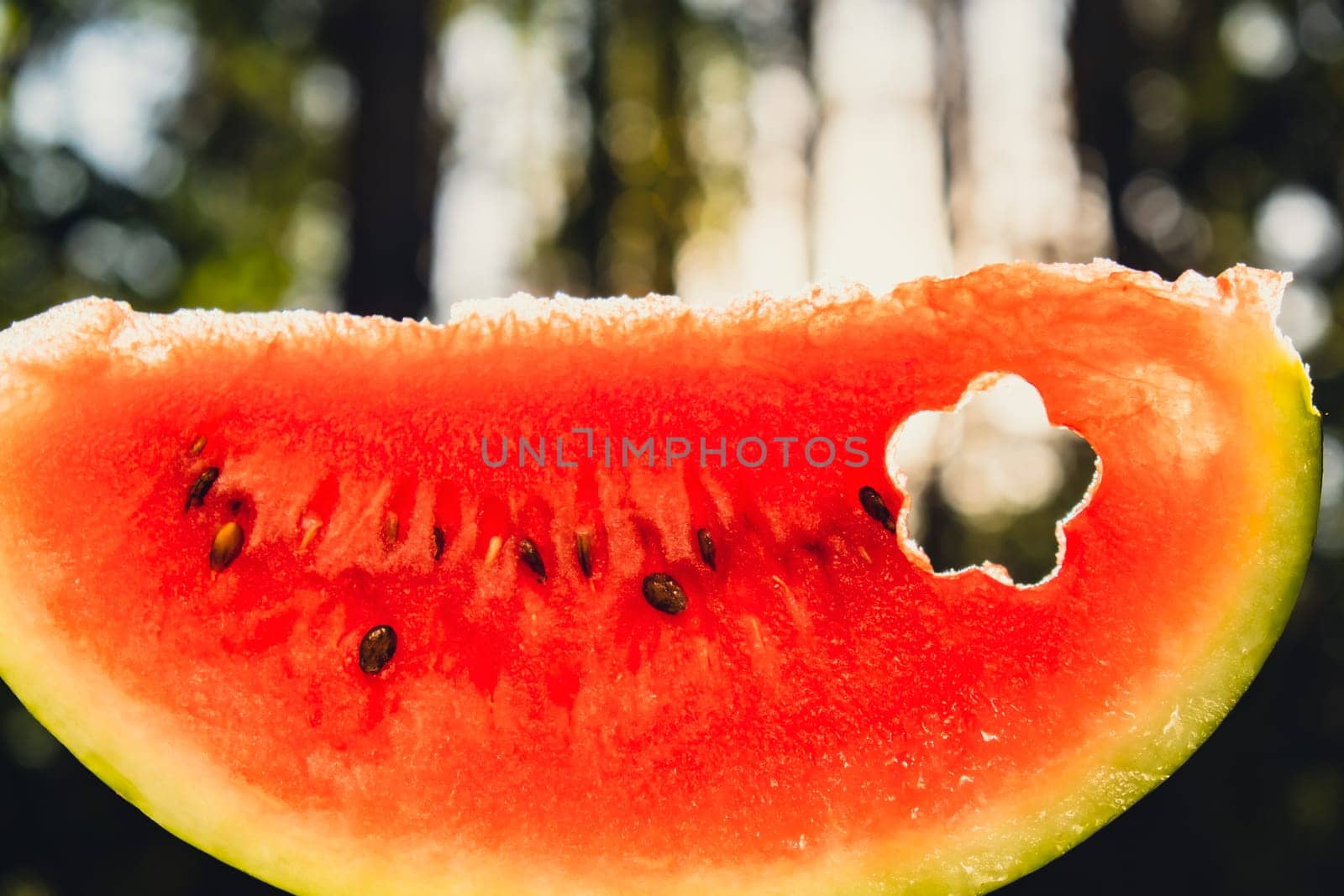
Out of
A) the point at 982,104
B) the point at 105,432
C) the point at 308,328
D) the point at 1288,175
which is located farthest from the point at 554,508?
the point at 982,104

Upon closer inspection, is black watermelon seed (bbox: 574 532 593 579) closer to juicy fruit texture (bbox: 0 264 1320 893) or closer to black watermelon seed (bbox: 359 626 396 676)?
juicy fruit texture (bbox: 0 264 1320 893)

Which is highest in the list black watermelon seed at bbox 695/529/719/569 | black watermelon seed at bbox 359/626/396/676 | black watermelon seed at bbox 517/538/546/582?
black watermelon seed at bbox 695/529/719/569

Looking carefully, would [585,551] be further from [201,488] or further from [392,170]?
[392,170]

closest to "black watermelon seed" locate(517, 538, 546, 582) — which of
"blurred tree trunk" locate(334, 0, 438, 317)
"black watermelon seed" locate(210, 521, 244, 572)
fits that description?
"black watermelon seed" locate(210, 521, 244, 572)

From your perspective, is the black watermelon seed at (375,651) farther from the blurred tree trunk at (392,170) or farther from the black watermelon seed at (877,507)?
the blurred tree trunk at (392,170)

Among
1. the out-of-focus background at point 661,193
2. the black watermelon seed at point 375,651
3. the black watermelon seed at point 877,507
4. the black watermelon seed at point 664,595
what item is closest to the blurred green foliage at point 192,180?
the out-of-focus background at point 661,193

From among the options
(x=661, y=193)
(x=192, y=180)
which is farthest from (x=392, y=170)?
(x=661, y=193)
